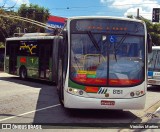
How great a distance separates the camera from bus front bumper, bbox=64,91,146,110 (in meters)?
11.0

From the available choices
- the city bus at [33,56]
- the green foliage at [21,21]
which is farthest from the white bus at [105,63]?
the green foliage at [21,21]

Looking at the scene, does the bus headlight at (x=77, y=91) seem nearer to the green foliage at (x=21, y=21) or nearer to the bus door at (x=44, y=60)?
the bus door at (x=44, y=60)

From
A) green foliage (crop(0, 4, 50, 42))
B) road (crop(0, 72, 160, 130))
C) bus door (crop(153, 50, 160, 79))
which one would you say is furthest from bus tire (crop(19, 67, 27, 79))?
green foliage (crop(0, 4, 50, 42))

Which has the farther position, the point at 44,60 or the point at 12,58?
the point at 12,58

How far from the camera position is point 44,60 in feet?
72.2

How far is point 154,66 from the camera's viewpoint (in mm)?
21000

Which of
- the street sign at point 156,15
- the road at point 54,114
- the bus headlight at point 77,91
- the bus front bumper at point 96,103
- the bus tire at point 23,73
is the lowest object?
the bus tire at point 23,73

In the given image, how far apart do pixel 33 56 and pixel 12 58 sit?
11.2 ft

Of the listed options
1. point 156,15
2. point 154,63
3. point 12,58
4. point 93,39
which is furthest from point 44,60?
point 156,15

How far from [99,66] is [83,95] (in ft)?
3.32

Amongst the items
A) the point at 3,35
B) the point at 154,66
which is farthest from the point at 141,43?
the point at 3,35

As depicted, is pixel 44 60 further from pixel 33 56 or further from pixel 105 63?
pixel 105 63

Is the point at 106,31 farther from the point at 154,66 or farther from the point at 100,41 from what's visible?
the point at 154,66

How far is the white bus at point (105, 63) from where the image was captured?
1117cm
